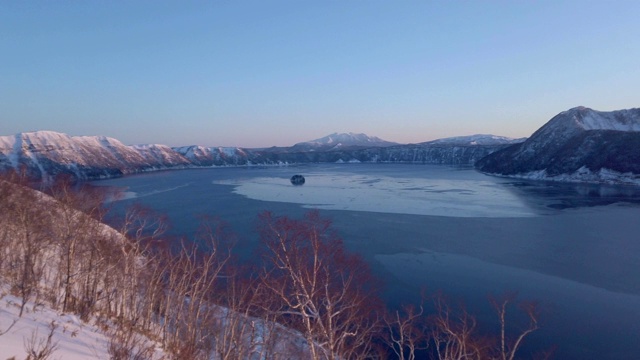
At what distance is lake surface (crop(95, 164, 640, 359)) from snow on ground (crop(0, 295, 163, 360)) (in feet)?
15.3

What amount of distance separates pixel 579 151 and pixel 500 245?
84.2 ft

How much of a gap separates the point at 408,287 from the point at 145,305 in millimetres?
4574

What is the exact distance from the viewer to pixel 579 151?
104 ft

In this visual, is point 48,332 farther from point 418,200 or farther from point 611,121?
point 611,121

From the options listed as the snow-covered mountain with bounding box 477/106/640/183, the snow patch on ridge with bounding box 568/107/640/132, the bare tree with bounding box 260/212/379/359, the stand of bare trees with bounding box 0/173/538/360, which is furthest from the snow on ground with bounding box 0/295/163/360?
the snow patch on ridge with bounding box 568/107/640/132

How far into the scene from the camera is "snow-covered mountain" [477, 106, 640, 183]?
27844 mm

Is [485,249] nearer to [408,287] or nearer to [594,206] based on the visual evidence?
[408,287]

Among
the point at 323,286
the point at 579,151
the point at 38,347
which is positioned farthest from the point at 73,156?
the point at 579,151

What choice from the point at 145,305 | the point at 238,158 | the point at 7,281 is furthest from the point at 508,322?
the point at 238,158

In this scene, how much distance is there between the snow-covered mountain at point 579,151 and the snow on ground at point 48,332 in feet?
98.5

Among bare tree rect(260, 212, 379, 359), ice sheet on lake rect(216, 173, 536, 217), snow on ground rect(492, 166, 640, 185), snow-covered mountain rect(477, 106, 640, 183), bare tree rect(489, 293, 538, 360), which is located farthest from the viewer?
snow-covered mountain rect(477, 106, 640, 183)

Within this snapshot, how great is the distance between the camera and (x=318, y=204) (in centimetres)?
1809

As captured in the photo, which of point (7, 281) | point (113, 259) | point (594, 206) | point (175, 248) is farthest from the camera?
point (594, 206)

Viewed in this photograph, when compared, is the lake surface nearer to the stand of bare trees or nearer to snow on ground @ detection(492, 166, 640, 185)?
the stand of bare trees
